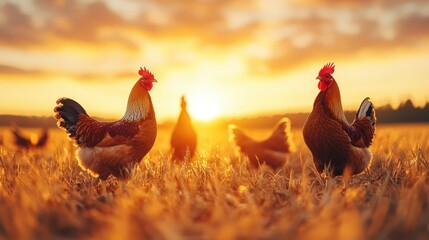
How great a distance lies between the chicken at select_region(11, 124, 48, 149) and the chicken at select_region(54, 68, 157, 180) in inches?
248

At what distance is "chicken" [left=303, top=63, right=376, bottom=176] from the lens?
488cm

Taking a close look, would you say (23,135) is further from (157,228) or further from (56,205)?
(157,228)

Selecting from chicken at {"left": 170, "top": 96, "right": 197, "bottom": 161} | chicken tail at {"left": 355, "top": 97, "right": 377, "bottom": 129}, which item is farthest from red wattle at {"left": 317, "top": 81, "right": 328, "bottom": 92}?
chicken at {"left": 170, "top": 96, "right": 197, "bottom": 161}

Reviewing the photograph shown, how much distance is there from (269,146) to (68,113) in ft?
12.3

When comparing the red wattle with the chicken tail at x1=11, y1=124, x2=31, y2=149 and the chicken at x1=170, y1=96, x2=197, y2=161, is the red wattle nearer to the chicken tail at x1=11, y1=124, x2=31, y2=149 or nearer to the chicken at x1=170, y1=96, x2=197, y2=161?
the chicken at x1=170, y1=96, x2=197, y2=161

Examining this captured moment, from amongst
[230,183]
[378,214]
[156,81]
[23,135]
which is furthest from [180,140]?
[23,135]

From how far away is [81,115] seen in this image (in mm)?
5770

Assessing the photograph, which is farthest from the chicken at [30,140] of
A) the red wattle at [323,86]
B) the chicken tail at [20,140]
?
the red wattle at [323,86]

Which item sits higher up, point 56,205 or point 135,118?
point 135,118

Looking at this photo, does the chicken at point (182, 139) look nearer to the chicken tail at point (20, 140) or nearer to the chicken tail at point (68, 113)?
the chicken tail at point (68, 113)

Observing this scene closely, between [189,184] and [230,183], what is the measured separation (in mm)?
499

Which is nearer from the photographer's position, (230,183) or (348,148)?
(230,183)

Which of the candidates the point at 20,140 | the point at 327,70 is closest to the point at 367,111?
the point at 327,70

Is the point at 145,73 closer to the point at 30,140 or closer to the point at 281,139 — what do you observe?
the point at 281,139
